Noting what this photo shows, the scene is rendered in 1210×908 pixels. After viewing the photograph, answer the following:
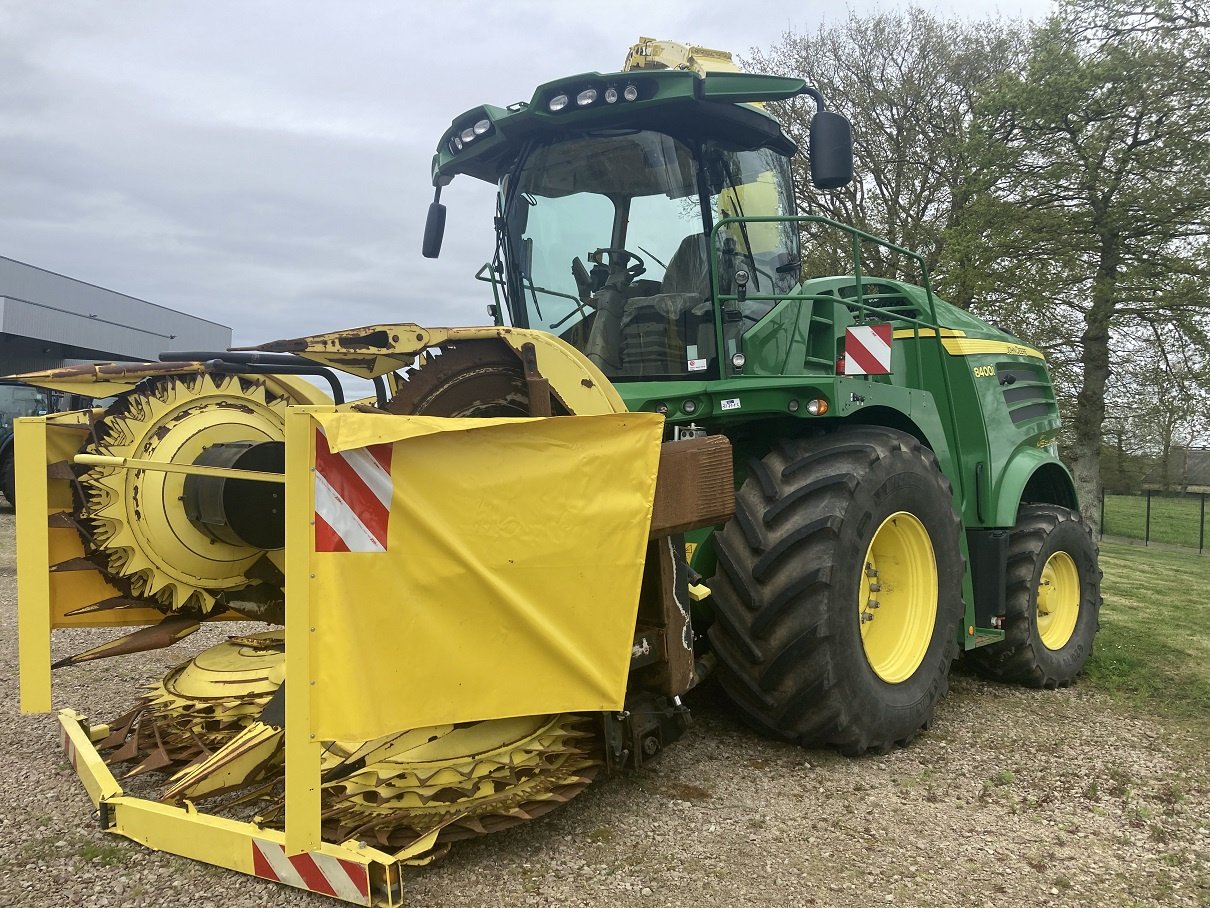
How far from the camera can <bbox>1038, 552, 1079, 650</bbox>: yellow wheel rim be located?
5.68 m

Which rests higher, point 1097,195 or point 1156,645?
point 1097,195

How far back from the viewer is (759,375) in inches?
164

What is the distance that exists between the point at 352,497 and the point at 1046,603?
4.95 meters

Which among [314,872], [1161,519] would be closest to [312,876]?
[314,872]

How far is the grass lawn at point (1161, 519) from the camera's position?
2034 centimetres

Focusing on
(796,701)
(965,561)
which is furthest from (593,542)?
(965,561)

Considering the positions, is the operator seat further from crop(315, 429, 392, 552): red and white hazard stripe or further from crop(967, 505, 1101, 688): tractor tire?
Result: crop(967, 505, 1101, 688): tractor tire

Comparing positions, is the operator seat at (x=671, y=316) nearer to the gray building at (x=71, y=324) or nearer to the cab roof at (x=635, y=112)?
the cab roof at (x=635, y=112)

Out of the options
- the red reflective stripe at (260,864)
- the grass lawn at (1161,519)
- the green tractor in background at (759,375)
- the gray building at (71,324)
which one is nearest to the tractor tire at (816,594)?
the green tractor in background at (759,375)

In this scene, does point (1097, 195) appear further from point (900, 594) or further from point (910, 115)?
point (900, 594)

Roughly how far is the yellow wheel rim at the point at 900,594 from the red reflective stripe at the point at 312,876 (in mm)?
2542

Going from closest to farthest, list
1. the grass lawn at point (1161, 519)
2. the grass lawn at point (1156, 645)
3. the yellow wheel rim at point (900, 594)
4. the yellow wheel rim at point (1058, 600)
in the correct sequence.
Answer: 1. the yellow wheel rim at point (900, 594)
2. the grass lawn at point (1156, 645)
3. the yellow wheel rim at point (1058, 600)
4. the grass lawn at point (1161, 519)

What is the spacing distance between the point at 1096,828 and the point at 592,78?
3528 millimetres

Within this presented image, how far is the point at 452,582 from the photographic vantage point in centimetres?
251
